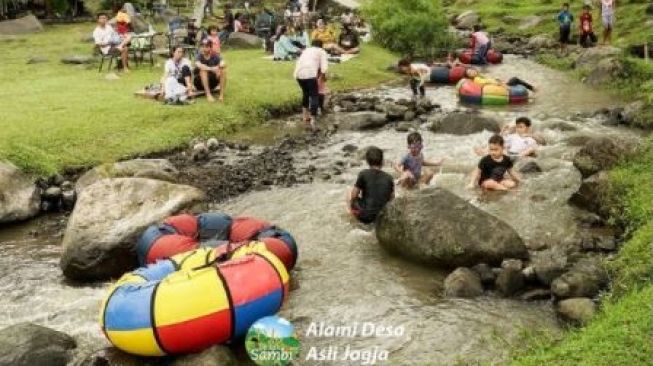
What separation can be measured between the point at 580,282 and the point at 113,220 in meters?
6.38

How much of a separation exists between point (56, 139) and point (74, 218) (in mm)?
4742

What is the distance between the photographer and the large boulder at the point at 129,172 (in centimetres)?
1302

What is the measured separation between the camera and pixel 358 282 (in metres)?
9.60

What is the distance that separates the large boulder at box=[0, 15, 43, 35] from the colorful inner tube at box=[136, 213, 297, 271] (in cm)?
2593

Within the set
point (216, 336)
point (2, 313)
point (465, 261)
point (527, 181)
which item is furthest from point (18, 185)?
point (527, 181)

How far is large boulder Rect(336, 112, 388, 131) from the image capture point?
18.3m

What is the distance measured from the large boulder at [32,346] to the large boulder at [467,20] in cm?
3655

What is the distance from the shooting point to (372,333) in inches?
323

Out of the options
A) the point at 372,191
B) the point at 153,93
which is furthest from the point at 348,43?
the point at 372,191

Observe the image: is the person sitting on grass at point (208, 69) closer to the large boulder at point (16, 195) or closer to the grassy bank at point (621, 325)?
the large boulder at point (16, 195)

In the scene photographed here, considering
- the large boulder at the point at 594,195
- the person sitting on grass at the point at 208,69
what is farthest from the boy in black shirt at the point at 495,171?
the person sitting on grass at the point at 208,69

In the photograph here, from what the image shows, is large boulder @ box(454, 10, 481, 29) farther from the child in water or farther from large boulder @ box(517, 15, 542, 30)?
the child in water

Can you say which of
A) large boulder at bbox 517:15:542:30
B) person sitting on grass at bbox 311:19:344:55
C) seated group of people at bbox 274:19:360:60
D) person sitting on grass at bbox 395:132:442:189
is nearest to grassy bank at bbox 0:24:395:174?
seated group of people at bbox 274:19:360:60

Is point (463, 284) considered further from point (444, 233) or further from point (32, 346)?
point (32, 346)
